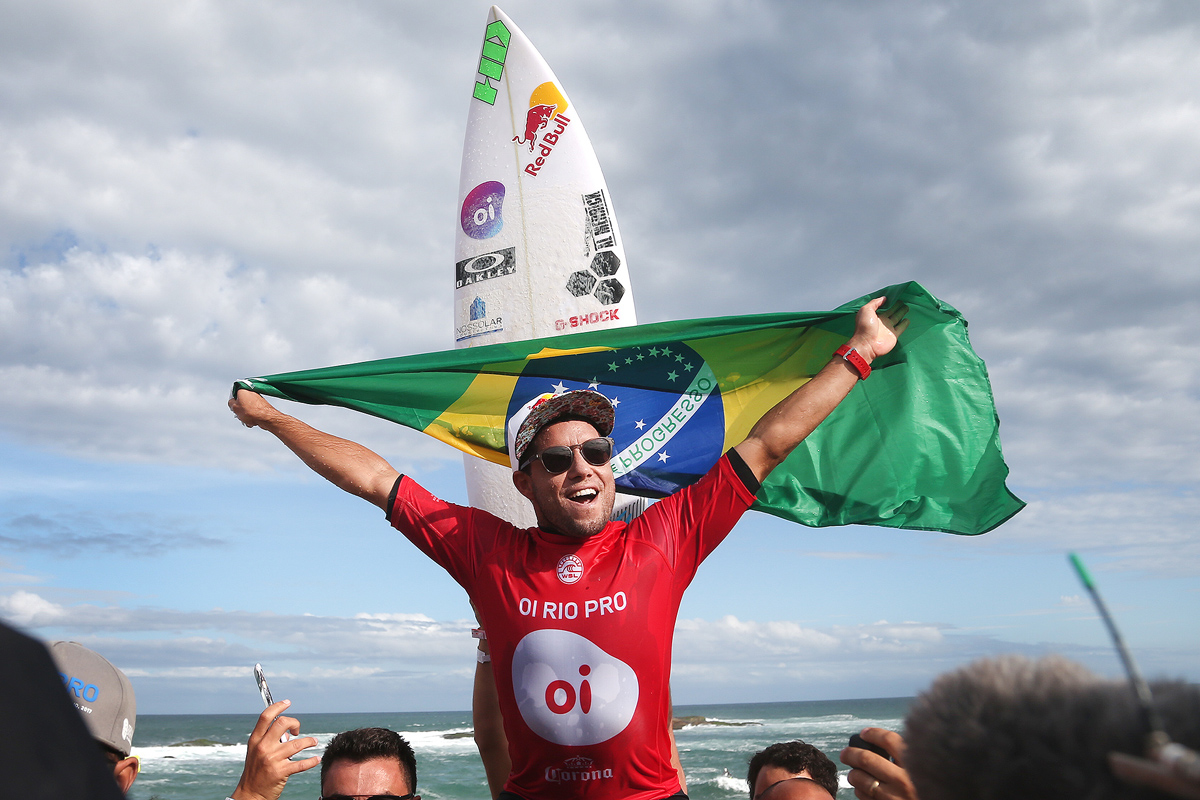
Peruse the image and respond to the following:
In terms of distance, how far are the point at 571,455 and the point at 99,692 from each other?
1.90 meters

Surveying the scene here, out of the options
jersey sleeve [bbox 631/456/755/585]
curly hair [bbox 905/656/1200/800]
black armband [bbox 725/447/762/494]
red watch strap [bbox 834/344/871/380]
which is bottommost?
curly hair [bbox 905/656/1200/800]

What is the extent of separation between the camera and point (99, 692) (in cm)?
198

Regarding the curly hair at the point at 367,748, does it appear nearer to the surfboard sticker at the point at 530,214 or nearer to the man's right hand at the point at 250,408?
the man's right hand at the point at 250,408

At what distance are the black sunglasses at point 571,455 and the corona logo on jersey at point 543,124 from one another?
177 inches

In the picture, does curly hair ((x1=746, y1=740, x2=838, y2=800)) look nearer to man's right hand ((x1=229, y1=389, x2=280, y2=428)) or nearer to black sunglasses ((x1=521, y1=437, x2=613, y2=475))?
black sunglasses ((x1=521, y1=437, x2=613, y2=475))

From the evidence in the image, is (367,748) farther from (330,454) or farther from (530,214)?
(530,214)

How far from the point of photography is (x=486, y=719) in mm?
4156

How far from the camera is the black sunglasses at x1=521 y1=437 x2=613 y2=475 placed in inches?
137

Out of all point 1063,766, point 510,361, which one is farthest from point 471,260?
point 1063,766

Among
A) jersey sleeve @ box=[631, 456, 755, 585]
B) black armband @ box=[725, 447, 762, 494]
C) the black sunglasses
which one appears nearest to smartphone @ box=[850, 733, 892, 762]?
jersey sleeve @ box=[631, 456, 755, 585]

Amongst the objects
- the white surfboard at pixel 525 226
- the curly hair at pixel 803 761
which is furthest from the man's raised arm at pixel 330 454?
the white surfboard at pixel 525 226

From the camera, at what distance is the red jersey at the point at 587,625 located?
120 inches

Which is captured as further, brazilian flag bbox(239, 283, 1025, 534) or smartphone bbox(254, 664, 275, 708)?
brazilian flag bbox(239, 283, 1025, 534)

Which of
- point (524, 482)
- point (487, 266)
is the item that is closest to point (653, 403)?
point (524, 482)
